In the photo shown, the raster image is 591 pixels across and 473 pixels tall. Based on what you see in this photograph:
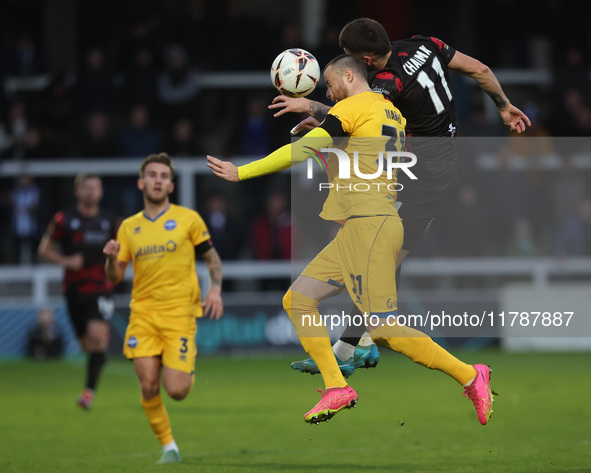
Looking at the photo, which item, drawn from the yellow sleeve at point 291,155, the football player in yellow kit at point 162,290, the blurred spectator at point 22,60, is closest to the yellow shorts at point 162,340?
the football player in yellow kit at point 162,290

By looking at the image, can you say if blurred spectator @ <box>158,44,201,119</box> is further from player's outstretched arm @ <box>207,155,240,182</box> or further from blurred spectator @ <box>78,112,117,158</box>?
player's outstretched arm @ <box>207,155,240,182</box>

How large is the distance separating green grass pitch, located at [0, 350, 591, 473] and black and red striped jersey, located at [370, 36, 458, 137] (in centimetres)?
204

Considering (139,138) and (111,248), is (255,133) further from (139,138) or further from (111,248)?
(111,248)

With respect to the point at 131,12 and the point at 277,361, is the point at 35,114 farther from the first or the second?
the point at 277,361

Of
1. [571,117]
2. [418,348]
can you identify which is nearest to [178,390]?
[418,348]

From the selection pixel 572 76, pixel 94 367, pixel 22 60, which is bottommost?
pixel 94 367

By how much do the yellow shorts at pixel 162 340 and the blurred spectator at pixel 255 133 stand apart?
818cm

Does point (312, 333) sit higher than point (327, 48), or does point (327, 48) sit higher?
point (327, 48)

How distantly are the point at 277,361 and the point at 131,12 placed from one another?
6923 millimetres

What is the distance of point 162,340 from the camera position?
856 centimetres

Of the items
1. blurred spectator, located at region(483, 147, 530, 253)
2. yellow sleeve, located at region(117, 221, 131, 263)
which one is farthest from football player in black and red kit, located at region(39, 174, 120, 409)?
blurred spectator, located at region(483, 147, 530, 253)

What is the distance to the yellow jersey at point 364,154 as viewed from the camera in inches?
262

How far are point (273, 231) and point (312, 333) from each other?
9.13 meters

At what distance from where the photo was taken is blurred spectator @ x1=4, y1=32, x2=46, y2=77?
1750 cm
